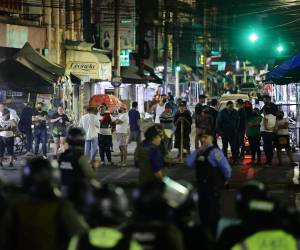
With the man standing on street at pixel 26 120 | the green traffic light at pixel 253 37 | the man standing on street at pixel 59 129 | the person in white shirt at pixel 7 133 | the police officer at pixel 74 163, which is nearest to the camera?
the police officer at pixel 74 163

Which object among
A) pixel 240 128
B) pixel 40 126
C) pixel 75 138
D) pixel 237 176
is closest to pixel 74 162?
pixel 75 138

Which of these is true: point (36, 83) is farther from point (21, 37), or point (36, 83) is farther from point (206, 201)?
point (206, 201)

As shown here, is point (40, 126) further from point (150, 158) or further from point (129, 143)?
point (150, 158)

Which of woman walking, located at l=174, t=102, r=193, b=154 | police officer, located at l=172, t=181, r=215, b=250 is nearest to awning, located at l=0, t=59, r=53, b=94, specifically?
woman walking, located at l=174, t=102, r=193, b=154

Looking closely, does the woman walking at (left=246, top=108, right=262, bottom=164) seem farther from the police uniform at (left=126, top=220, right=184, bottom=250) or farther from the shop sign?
the police uniform at (left=126, top=220, right=184, bottom=250)

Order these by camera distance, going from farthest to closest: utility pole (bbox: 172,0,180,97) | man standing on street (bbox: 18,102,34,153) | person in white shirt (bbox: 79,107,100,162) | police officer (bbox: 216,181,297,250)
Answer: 1. utility pole (bbox: 172,0,180,97)
2. man standing on street (bbox: 18,102,34,153)
3. person in white shirt (bbox: 79,107,100,162)
4. police officer (bbox: 216,181,297,250)

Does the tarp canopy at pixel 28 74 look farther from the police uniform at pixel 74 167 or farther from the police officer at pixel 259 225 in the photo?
the police officer at pixel 259 225

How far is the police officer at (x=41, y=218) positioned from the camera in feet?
16.8

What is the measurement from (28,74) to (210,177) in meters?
17.3

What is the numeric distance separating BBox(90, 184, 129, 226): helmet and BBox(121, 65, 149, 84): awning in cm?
3421

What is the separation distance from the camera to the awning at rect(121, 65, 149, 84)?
39094mm

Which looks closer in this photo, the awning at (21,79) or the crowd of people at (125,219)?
the crowd of people at (125,219)

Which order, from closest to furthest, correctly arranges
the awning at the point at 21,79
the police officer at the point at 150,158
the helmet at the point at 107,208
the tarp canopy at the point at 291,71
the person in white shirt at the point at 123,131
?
the helmet at the point at 107,208 → the police officer at the point at 150,158 → the tarp canopy at the point at 291,71 → the person in white shirt at the point at 123,131 → the awning at the point at 21,79

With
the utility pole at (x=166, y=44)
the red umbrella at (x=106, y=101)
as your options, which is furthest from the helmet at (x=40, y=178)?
the utility pole at (x=166, y=44)
